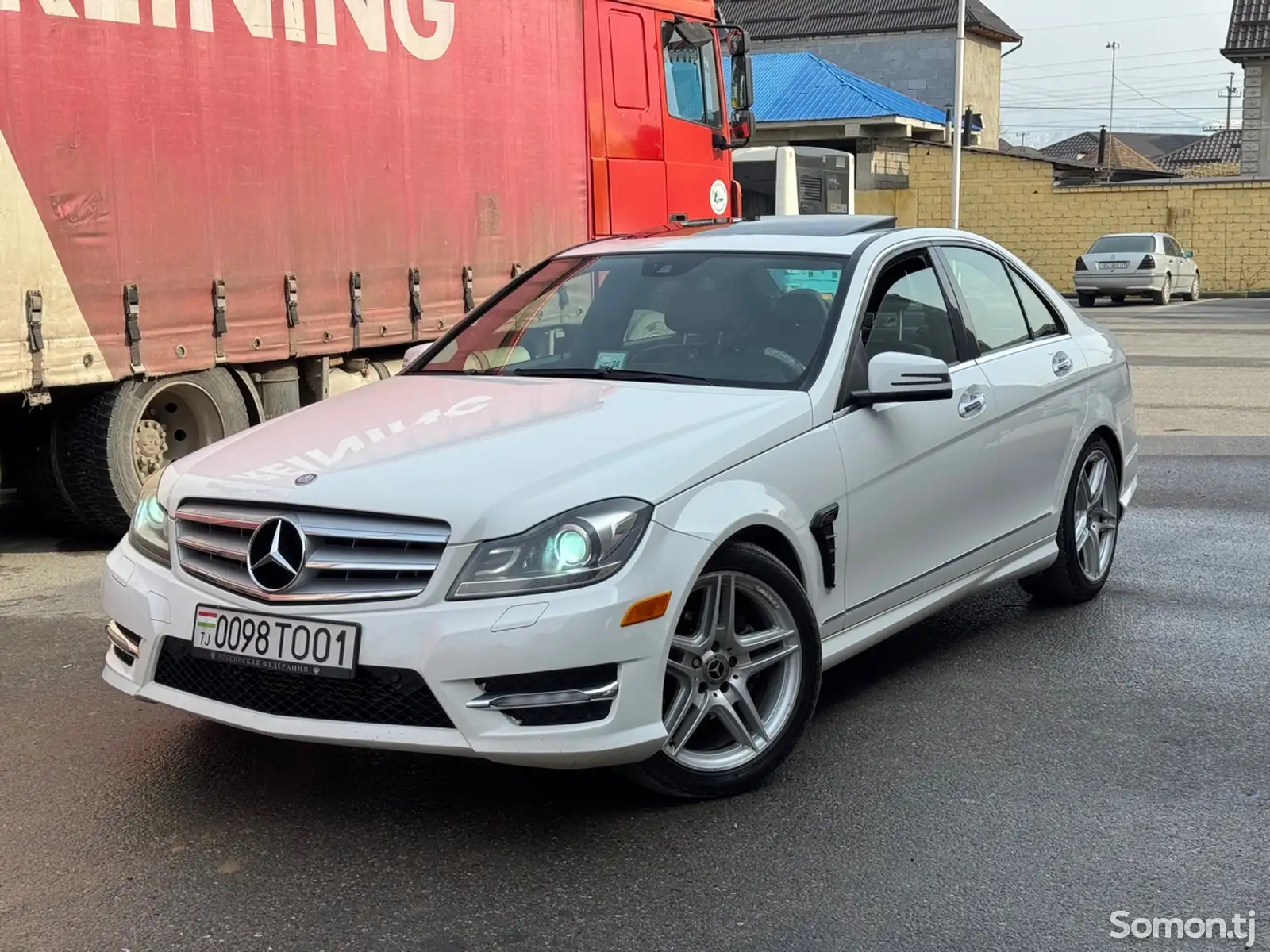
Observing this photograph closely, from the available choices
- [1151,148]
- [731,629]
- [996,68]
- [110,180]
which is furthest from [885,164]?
[1151,148]

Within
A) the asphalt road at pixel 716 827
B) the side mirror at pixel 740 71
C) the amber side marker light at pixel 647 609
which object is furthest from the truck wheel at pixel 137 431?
the side mirror at pixel 740 71

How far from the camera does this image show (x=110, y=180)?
755 centimetres

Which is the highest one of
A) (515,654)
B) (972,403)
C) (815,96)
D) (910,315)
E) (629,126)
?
(815,96)

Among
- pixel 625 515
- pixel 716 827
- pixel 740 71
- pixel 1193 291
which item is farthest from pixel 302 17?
pixel 1193 291

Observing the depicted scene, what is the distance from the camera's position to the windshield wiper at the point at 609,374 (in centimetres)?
486

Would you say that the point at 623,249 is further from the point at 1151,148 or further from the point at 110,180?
the point at 1151,148

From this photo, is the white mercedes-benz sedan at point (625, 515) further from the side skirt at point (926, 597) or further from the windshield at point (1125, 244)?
the windshield at point (1125, 244)

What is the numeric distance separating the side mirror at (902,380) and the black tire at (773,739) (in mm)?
724

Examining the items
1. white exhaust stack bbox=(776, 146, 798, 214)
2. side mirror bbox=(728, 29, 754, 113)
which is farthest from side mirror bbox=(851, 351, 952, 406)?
white exhaust stack bbox=(776, 146, 798, 214)

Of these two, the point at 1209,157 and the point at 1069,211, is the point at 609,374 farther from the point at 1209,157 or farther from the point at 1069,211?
the point at 1209,157

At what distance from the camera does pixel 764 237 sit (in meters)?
5.55

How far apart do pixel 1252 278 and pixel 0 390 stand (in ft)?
124

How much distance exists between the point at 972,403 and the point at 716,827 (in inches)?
78.0

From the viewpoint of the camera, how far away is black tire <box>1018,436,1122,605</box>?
610cm
